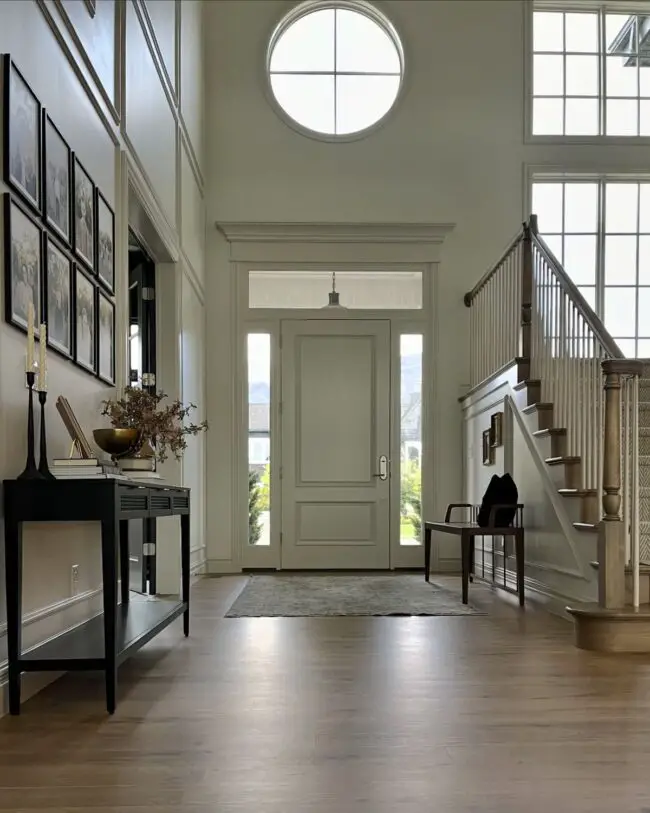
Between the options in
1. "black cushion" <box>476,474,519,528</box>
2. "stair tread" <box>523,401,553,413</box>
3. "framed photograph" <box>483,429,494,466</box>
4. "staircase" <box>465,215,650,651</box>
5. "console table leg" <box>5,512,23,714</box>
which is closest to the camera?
"console table leg" <box>5,512,23,714</box>

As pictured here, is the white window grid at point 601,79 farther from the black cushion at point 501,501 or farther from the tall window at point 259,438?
the black cushion at point 501,501

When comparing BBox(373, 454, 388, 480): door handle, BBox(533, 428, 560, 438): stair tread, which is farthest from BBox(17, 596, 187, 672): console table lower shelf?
BBox(373, 454, 388, 480): door handle

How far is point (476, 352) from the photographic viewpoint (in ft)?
22.1

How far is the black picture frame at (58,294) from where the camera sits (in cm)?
280

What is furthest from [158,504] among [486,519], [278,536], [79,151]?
[278,536]

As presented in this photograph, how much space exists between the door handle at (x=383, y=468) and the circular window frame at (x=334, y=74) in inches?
118

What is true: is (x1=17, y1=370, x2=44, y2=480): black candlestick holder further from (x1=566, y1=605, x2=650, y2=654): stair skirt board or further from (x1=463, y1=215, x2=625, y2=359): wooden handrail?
(x1=463, y1=215, x2=625, y2=359): wooden handrail

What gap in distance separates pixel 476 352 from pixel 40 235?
4.68m

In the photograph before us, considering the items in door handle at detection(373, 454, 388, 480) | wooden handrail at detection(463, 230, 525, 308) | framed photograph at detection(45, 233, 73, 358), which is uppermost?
wooden handrail at detection(463, 230, 525, 308)

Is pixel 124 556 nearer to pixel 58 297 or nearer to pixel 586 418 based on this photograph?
pixel 58 297

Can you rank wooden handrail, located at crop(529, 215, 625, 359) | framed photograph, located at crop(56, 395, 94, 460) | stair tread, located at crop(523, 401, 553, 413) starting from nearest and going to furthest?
framed photograph, located at crop(56, 395, 94, 460) < wooden handrail, located at crop(529, 215, 625, 359) < stair tread, located at crop(523, 401, 553, 413)

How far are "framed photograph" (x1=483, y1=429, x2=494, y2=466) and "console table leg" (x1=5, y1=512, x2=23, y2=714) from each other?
416 centimetres

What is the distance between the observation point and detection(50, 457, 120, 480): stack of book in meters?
2.54

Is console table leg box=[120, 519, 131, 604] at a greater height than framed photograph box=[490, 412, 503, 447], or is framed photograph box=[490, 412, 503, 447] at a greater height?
framed photograph box=[490, 412, 503, 447]
